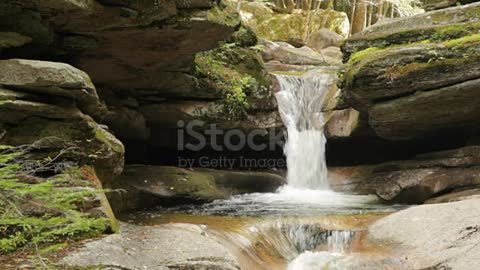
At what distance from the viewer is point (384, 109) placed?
12.5 m

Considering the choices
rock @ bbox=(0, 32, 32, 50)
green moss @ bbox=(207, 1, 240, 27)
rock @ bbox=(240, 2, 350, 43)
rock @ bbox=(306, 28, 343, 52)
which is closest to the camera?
rock @ bbox=(0, 32, 32, 50)

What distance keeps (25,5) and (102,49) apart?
8.24 ft

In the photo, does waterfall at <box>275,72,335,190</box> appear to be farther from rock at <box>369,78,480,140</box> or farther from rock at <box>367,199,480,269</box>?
rock at <box>367,199,480,269</box>

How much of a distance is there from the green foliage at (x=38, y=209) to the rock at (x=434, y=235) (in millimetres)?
5038

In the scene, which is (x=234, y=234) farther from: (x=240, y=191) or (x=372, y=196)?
(x=372, y=196)

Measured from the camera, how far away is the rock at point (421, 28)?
41.1ft

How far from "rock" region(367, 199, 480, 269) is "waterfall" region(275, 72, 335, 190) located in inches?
274

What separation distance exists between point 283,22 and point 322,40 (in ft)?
11.3

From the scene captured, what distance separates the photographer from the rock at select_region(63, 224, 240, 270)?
5566 millimetres

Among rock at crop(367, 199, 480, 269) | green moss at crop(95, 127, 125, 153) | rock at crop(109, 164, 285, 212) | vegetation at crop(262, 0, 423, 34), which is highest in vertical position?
vegetation at crop(262, 0, 423, 34)

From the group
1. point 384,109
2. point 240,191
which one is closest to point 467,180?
point 384,109

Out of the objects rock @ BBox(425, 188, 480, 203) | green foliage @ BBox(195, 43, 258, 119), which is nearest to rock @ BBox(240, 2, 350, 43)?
green foliage @ BBox(195, 43, 258, 119)

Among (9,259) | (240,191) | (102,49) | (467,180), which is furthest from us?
(240,191)

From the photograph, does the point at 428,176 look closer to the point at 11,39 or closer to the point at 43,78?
the point at 43,78
